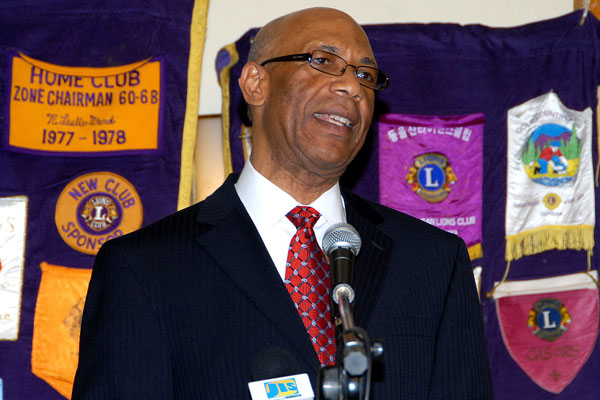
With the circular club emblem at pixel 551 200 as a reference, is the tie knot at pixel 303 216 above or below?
below

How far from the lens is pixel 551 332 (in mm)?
2799

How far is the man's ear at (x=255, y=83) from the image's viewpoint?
6.79 feet

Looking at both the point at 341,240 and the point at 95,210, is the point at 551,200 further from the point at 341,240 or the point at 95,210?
the point at 341,240

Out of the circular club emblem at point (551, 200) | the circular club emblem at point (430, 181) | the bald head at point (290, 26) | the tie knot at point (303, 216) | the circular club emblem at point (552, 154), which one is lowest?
the tie knot at point (303, 216)

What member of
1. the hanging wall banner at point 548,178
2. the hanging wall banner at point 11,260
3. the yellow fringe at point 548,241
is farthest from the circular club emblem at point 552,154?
the hanging wall banner at point 11,260

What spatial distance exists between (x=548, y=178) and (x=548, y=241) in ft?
0.77

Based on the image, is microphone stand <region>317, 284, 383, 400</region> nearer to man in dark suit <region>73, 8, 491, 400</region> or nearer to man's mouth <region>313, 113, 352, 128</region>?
man in dark suit <region>73, 8, 491, 400</region>

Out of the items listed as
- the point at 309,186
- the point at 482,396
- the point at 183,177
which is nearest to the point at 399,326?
the point at 482,396

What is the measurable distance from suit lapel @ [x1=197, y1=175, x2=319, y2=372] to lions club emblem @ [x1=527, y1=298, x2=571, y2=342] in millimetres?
1403

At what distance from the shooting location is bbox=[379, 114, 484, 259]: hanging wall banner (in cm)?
285

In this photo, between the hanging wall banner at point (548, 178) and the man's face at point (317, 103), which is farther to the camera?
the hanging wall banner at point (548, 178)

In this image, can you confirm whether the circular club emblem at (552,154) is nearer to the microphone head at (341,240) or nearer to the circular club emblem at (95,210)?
the circular club emblem at (95,210)

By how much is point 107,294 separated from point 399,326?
0.65 meters

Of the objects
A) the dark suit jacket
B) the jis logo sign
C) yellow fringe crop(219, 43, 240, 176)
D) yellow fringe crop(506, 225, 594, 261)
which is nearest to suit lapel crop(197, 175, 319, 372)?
the dark suit jacket
